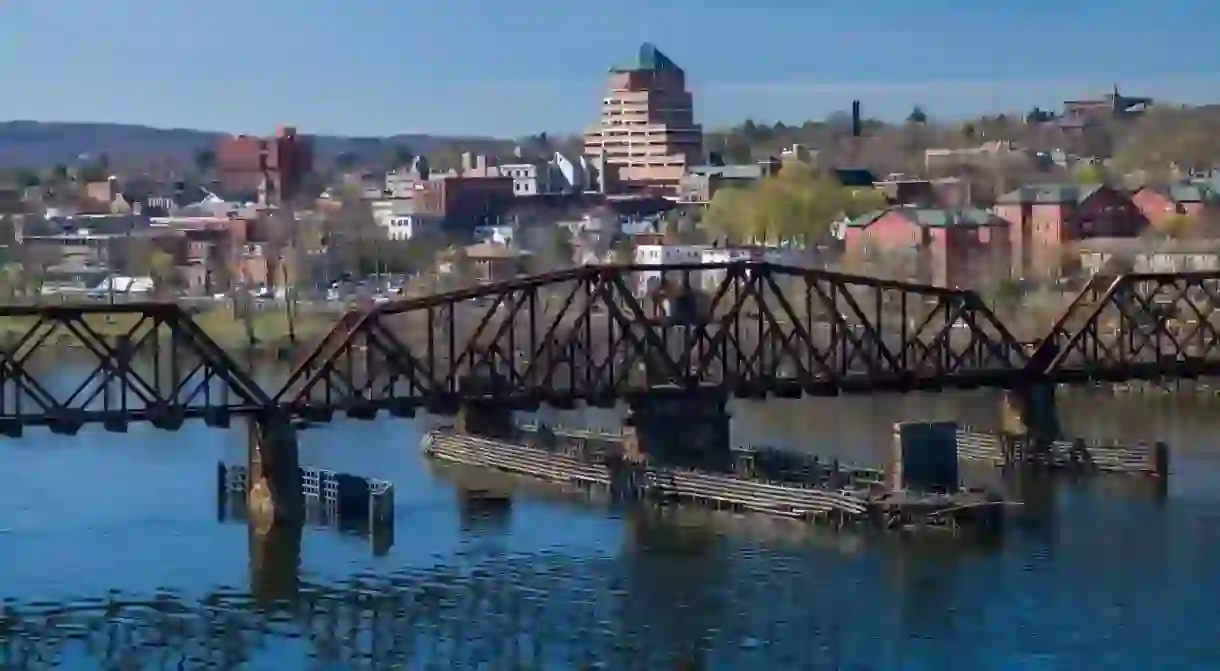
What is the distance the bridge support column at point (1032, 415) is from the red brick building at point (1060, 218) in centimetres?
6503

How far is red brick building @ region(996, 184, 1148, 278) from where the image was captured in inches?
5325

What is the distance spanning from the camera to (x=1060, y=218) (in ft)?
450

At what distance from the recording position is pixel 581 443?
70000 mm

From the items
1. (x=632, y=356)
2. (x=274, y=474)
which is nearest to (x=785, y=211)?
(x=632, y=356)

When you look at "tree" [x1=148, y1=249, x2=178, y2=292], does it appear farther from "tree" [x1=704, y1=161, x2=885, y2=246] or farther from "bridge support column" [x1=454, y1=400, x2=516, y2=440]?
"bridge support column" [x1=454, y1=400, x2=516, y2=440]

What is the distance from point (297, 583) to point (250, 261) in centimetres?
11382

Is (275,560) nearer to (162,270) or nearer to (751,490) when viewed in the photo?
(751,490)

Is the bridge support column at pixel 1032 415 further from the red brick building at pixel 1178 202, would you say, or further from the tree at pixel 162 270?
the tree at pixel 162 270

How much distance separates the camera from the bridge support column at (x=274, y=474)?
56344 mm

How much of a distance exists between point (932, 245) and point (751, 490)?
77350 mm

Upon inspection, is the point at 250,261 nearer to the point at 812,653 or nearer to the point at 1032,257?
the point at 1032,257

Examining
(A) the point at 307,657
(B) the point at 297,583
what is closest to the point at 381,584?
(B) the point at 297,583

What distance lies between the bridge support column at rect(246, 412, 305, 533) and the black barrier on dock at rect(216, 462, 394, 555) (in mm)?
1288

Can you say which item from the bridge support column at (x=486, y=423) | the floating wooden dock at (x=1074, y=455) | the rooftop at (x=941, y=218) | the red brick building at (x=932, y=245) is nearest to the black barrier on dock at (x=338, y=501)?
the bridge support column at (x=486, y=423)
